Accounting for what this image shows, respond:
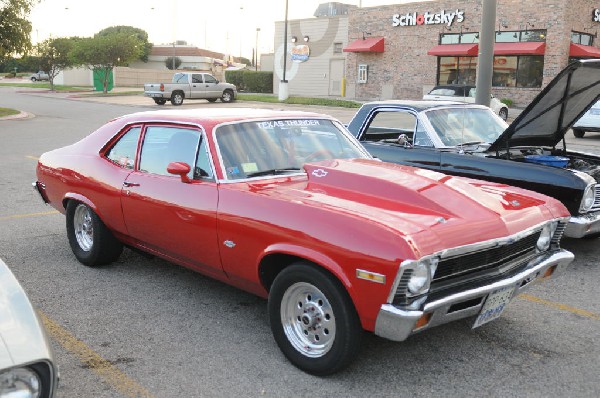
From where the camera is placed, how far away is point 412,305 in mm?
3252

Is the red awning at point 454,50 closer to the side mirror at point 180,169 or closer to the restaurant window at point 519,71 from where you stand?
the restaurant window at point 519,71

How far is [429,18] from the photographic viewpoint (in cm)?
3547

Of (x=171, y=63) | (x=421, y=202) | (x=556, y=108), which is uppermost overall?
(x=171, y=63)

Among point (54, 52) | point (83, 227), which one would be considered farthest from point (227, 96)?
point (83, 227)

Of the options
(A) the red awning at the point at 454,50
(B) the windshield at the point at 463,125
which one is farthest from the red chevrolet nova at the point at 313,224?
(A) the red awning at the point at 454,50

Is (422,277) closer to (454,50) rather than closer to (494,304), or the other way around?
(494,304)

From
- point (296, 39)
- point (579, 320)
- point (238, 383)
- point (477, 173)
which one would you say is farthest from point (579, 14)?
point (238, 383)

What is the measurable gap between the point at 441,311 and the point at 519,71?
3161cm

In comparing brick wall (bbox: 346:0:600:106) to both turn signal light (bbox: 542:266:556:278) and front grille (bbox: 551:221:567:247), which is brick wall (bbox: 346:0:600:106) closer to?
front grille (bbox: 551:221:567:247)

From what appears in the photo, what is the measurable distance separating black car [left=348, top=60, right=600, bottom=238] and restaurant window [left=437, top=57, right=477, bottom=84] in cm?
2772

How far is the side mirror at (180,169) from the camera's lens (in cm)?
437

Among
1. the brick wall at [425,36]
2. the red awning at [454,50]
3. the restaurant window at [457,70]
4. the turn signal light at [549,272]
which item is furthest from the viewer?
the restaurant window at [457,70]

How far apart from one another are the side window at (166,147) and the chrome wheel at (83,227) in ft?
3.26

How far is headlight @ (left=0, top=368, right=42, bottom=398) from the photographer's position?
225cm
